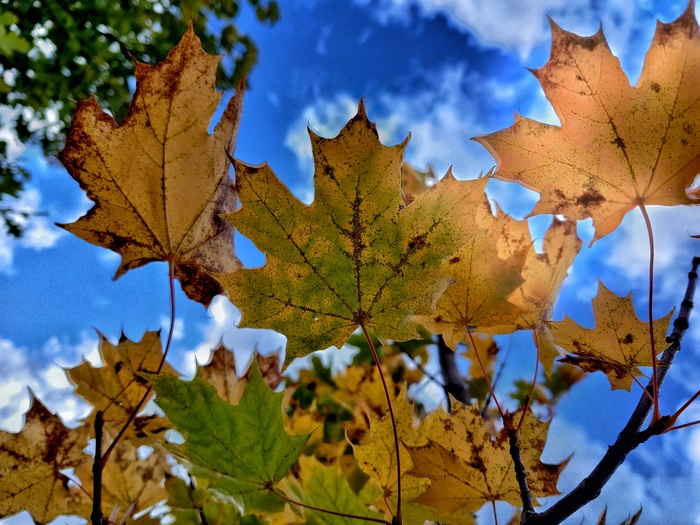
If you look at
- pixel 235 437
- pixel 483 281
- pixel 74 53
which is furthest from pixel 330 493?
pixel 74 53

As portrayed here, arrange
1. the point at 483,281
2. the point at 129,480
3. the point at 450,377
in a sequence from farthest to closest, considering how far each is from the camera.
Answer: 1. the point at 450,377
2. the point at 129,480
3. the point at 483,281

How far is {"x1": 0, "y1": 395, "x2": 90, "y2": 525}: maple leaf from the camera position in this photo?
27.0 inches

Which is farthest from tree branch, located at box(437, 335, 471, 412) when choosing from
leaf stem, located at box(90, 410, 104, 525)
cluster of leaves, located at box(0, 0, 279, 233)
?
cluster of leaves, located at box(0, 0, 279, 233)

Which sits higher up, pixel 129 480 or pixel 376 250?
pixel 376 250

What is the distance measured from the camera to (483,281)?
0.60 metres

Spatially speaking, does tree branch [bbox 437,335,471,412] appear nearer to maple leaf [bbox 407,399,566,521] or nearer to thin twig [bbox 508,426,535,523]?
maple leaf [bbox 407,399,566,521]

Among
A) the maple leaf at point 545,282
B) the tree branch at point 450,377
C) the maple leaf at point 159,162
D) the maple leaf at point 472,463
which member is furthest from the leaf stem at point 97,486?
the tree branch at point 450,377

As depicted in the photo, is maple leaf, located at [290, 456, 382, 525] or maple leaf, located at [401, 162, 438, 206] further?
maple leaf, located at [401, 162, 438, 206]

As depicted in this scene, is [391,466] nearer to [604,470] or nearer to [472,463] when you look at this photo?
[472,463]

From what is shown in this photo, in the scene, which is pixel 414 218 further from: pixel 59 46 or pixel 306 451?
pixel 59 46

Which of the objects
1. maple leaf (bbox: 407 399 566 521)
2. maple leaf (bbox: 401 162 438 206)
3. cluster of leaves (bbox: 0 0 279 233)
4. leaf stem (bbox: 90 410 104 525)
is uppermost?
cluster of leaves (bbox: 0 0 279 233)

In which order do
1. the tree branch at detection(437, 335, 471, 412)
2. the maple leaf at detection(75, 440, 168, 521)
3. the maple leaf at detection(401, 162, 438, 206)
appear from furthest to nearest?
the maple leaf at detection(401, 162, 438, 206)
the tree branch at detection(437, 335, 471, 412)
the maple leaf at detection(75, 440, 168, 521)

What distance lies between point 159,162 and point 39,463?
48 cm

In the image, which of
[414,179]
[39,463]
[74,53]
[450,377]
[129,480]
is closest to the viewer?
[39,463]
